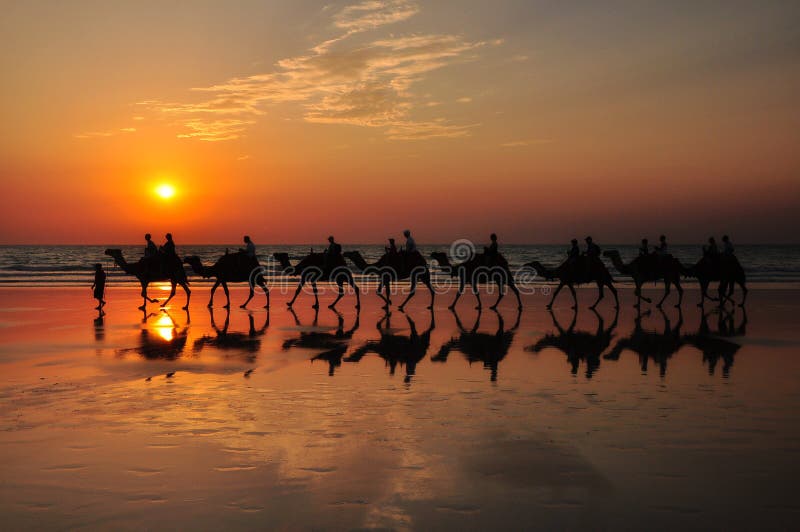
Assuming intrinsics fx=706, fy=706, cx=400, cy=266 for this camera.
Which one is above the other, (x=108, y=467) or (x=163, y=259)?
(x=163, y=259)

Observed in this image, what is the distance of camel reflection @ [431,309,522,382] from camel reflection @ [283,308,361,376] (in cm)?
178

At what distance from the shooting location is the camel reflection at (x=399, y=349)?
38.4 ft

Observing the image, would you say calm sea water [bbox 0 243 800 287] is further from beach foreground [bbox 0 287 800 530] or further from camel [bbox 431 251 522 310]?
beach foreground [bbox 0 287 800 530]

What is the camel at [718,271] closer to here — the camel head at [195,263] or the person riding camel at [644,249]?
the person riding camel at [644,249]

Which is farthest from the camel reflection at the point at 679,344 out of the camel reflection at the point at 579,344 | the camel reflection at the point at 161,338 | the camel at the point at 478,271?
the camel reflection at the point at 161,338

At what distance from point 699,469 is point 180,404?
5.83 metres

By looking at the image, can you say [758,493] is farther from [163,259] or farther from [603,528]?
[163,259]

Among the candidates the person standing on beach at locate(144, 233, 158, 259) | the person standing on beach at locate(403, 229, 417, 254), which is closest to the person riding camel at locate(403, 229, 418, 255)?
the person standing on beach at locate(403, 229, 417, 254)

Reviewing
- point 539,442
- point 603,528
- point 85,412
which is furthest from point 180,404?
point 603,528

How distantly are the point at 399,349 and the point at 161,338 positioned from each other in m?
5.32

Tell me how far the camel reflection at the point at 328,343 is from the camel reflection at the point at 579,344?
363 centimetres

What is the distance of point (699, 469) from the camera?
610 centimetres

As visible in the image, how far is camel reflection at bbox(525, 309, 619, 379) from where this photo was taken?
1180cm

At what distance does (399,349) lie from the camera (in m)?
13.3
